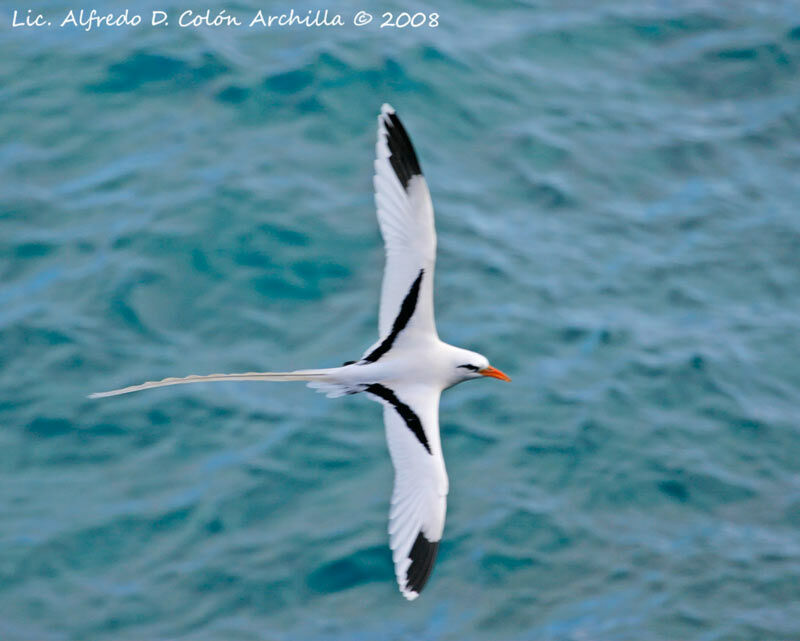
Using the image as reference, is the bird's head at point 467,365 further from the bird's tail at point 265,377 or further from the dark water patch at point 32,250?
the dark water patch at point 32,250

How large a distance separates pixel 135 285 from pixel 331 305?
2.38 m

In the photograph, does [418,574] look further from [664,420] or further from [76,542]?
[664,420]

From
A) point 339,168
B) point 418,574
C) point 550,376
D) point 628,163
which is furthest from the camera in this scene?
point 628,163

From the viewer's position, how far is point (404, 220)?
33.6ft

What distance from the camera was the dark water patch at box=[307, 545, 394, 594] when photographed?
12180mm

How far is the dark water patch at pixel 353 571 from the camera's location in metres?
12.2

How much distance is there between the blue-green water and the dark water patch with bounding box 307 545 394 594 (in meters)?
0.03

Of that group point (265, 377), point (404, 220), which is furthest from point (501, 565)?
point (404, 220)

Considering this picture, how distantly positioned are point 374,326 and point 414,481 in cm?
419

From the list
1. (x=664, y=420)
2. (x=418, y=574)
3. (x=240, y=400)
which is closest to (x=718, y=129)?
(x=664, y=420)

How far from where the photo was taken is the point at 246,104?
16219mm

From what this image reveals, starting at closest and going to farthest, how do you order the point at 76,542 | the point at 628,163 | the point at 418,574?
1. the point at 418,574
2. the point at 76,542
3. the point at 628,163

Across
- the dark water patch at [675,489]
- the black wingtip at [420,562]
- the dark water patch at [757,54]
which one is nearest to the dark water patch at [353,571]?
the black wingtip at [420,562]

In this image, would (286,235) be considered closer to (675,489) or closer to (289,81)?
(289,81)
